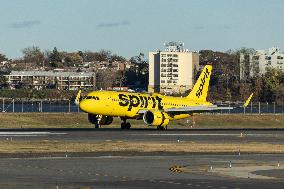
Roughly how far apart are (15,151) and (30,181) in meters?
20.0

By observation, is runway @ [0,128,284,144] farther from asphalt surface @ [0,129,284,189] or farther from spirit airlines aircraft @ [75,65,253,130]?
asphalt surface @ [0,129,284,189]

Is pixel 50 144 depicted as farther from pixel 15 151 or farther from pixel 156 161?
pixel 156 161

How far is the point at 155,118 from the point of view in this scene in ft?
323

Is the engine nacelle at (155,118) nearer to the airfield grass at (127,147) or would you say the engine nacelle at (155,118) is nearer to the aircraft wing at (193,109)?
the aircraft wing at (193,109)

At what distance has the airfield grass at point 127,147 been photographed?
2598 inches

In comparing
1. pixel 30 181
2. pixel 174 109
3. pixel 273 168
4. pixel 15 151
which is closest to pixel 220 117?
pixel 174 109

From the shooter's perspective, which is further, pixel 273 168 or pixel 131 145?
pixel 131 145

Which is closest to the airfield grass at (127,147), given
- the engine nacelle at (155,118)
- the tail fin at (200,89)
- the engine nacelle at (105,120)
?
the engine nacelle at (155,118)

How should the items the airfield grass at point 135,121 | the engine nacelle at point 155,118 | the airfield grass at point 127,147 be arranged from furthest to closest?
the airfield grass at point 135,121 → the engine nacelle at point 155,118 → the airfield grass at point 127,147

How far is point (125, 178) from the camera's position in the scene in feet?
152

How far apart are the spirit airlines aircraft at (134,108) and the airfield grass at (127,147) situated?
23452 millimetres

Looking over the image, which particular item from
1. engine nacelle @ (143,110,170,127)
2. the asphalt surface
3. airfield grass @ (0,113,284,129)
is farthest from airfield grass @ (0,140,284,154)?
airfield grass @ (0,113,284,129)

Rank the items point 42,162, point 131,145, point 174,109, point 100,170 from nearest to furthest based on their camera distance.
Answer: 1. point 100,170
2. point 42,162
3. point 131,145
4. point 174,109

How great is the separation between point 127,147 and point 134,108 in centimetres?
3129
